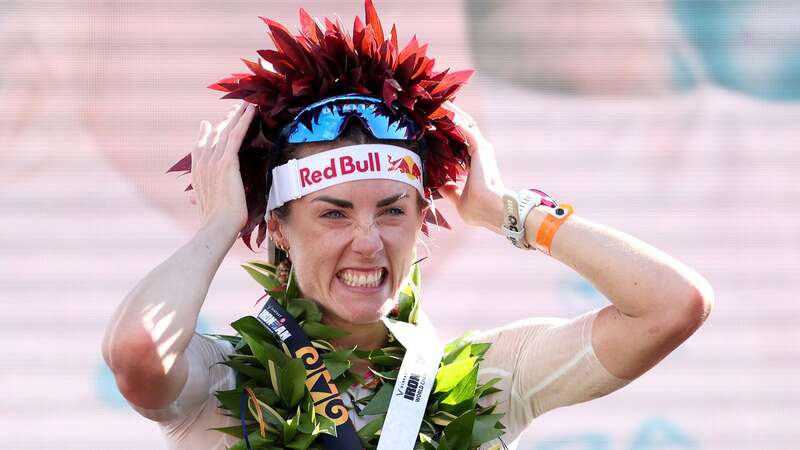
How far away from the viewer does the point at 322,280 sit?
10.2 feet

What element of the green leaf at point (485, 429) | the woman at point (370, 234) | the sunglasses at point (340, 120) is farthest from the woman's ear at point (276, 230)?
the green leaf at point (485, 429)

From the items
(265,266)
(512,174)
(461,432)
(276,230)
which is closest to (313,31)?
(276,230)

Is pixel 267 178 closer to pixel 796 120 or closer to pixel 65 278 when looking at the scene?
pixel 65 278

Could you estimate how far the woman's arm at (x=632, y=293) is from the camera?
2908 mm

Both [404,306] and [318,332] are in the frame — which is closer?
[318,332]

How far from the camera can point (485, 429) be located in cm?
301

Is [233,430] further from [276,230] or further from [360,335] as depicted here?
[276,230]

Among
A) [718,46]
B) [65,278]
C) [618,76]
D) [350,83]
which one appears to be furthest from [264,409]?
[718,46]

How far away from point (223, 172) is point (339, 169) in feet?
0.95

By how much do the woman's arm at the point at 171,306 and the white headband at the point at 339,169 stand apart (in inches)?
5.9

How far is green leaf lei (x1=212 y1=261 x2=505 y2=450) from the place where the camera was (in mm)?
2932

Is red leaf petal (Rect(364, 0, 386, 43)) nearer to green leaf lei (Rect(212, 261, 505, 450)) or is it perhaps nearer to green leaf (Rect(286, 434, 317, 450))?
green leaf lei (Rect(212, 261, 505, 450))

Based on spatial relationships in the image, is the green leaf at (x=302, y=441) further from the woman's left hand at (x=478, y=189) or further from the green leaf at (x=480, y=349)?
the woman's left hand at (x=478, y=189)

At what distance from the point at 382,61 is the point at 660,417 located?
1.75 meters
